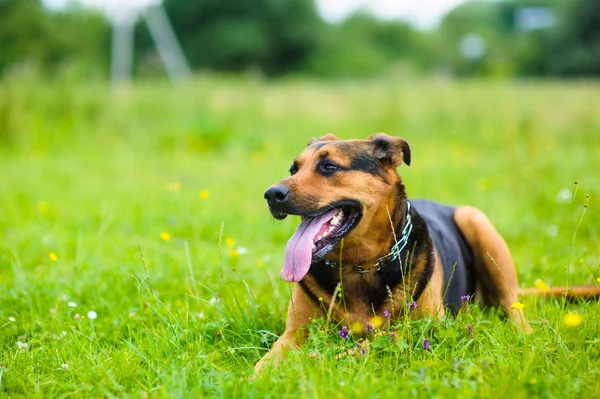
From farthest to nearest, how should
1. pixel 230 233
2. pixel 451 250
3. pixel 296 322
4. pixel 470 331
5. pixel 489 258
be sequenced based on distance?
pixel 230 233, pixel 489 258, pixel 451 250, pixel 296 322, pixel 470 331

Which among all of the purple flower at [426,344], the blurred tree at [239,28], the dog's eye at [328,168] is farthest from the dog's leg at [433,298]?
the blurred tree at [239,28]

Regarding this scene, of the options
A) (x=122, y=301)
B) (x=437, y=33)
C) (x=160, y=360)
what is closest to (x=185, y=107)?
(x=122, y=301)

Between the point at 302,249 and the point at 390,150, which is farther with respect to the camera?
the point at 390,150

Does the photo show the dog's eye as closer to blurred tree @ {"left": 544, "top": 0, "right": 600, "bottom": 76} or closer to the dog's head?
the dog's head

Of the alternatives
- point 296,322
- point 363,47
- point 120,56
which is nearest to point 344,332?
point 296,322

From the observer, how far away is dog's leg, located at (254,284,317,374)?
307cm

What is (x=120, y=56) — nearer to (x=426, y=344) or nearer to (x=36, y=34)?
(x=36, y=34)

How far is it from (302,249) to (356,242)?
38 centimetres

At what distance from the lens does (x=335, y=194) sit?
10.9 ft

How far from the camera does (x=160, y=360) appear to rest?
2920 mm

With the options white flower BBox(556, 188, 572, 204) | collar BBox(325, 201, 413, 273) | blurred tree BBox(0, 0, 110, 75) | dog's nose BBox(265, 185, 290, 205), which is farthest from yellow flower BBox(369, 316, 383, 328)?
blurred tree BBox(0, 0, 110, 75)

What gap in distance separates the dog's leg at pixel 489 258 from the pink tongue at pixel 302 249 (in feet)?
4.32

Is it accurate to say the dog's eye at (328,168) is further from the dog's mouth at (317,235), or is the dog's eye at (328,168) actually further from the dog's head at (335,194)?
the dog's mouth at (317,235)

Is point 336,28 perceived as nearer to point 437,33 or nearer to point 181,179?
point 437,33
